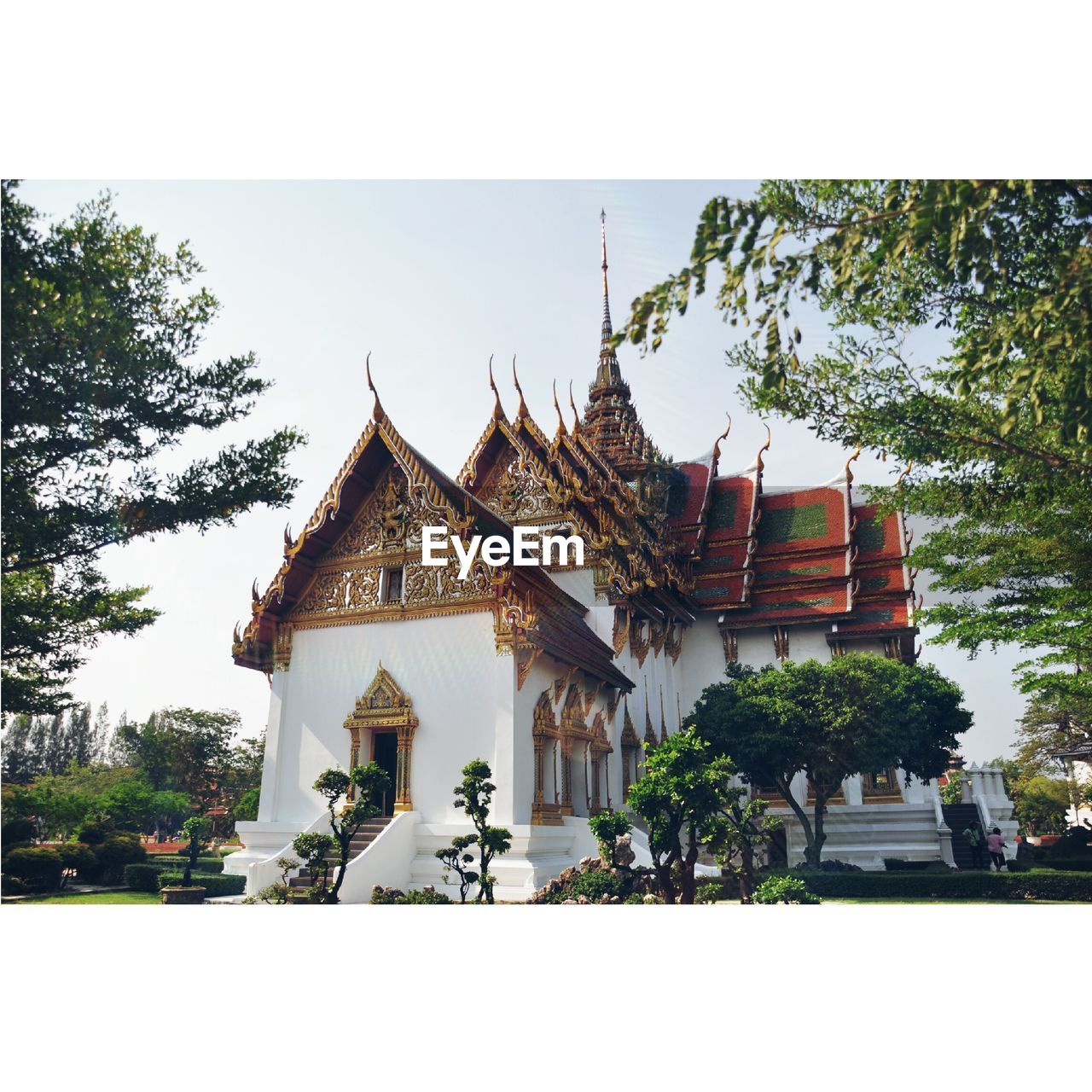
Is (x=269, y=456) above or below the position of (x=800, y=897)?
above

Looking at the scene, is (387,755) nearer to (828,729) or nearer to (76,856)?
(76,856)

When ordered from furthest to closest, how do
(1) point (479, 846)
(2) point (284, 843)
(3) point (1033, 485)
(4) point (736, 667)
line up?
(4) point (736, 667), (2) point (284, 843), (1) point (479, 846), (3) point (1033, 485)

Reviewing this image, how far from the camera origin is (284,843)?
6426 millimetres

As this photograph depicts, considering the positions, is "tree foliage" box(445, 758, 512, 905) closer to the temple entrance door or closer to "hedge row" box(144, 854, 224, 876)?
the temple entrance door

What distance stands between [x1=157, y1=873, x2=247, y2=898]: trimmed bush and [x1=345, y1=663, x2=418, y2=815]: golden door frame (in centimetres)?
88

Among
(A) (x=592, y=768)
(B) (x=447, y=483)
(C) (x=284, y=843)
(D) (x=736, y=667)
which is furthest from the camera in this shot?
(D) (x=736, y=667)

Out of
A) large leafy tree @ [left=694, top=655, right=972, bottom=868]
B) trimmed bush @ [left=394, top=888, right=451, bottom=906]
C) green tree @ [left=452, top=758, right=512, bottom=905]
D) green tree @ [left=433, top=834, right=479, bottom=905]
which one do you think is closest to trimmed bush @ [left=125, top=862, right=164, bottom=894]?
trimmed bush @ [left=394, top=888, right=451, bottom=906]

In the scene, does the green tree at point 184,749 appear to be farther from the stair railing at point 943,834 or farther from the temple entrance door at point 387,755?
the stair railing at point 943,834

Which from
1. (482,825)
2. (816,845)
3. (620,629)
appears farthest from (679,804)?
(620,629)

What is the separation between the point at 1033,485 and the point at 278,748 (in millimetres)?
5158

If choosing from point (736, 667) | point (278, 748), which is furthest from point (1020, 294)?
point (278, 748)

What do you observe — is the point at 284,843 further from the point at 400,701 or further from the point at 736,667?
the point at 736,667

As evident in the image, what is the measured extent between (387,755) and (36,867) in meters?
2.23

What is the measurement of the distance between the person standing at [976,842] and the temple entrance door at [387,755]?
13.3ft
